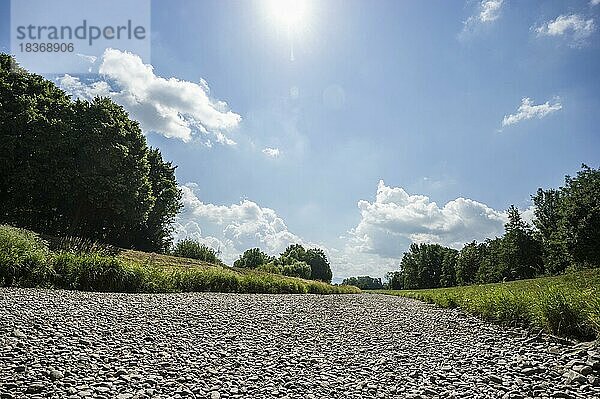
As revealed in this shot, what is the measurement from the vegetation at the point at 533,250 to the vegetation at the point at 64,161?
23.8m

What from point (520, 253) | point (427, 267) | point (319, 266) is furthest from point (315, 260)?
point (520, 253)

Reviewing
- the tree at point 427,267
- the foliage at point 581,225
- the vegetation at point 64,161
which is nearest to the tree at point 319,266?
the tree at point 427,267

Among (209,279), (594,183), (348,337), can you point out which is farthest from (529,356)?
(594,183)

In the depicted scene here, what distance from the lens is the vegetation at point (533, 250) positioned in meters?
30.9

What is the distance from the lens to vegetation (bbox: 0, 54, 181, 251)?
2062 cm

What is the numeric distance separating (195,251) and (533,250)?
1708 inches

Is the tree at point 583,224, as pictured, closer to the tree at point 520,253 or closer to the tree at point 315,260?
the tree at point 520,253

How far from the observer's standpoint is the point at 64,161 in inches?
846

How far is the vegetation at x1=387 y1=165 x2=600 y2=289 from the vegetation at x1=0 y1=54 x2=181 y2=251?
23.8 meters

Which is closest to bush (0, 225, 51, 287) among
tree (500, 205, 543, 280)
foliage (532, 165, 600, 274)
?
foliage (532, 165, 600, 274)

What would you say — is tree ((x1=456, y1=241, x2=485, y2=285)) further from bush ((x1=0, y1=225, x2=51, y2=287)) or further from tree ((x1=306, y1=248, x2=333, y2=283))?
bush ((x1=0, y1=225, x2=51, y2=287))

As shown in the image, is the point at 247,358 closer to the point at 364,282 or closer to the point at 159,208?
the point at 159,208

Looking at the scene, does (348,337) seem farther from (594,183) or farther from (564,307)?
(594,183)

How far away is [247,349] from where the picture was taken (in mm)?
5301
